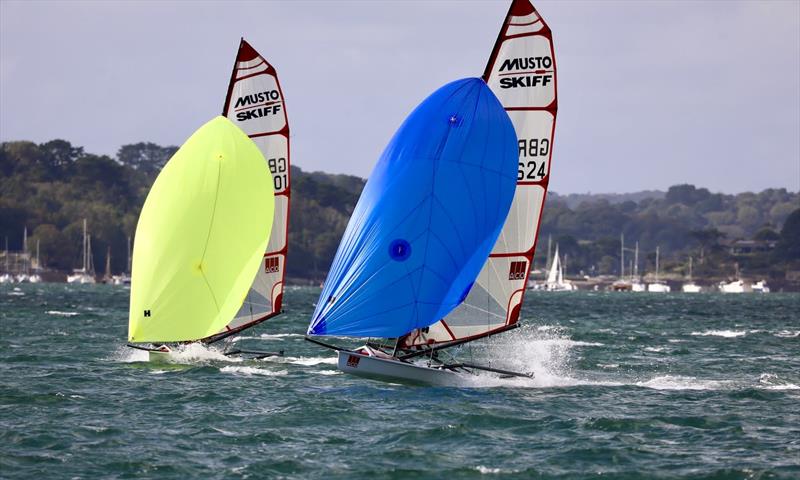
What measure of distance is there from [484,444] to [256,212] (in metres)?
12.8

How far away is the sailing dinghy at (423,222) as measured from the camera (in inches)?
1121

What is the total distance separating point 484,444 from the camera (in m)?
22.8

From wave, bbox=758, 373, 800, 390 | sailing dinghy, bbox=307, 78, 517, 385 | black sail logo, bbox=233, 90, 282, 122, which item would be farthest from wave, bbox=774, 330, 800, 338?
sailing dinghy, bbox=307, 78, 517, 385

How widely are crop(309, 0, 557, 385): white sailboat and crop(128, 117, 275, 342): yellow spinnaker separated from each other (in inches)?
197

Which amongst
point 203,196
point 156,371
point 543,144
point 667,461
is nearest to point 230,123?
point 203,196

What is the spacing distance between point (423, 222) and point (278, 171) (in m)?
7.54

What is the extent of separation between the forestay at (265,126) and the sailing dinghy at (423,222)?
250 inches

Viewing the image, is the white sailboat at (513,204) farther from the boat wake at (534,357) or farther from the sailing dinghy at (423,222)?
the boat wake at (534,357)

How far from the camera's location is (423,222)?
1121 inches

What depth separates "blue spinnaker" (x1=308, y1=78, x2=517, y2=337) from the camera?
2848 centimetres

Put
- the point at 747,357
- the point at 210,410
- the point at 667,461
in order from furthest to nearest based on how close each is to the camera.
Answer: the point at 747,357 → the point at 210,410 → the point at 667,461

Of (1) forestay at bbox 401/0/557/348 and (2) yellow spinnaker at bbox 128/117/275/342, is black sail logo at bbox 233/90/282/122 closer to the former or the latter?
(2) yellow spinnaker at bbox 128/117/275/342

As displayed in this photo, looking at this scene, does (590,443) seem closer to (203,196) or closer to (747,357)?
(203,196)

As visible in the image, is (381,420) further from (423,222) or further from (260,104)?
(260,104)
